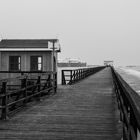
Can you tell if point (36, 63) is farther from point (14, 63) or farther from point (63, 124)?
point (63, 124)

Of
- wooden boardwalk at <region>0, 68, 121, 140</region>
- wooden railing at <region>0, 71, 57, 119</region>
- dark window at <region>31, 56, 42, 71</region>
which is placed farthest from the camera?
dark window at <region>31, 56, 42, 71</region>

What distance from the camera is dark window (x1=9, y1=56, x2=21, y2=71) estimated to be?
2094 centimetres

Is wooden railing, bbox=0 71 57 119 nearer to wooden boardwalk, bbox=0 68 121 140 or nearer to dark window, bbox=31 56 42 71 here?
wooden boardwalk, bbox=0 68 121 140

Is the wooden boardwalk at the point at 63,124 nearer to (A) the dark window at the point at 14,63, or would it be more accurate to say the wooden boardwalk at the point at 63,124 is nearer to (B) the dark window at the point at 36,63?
(B) the dark window at the point at 36,63

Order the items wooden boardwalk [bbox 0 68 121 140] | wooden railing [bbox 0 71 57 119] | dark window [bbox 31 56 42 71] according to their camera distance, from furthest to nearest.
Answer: dark window [bbox 31 56 42 71]
wooden railing [bbox 0 71 57 119]
wooden boardwalk [bbox 0 68 121 140]

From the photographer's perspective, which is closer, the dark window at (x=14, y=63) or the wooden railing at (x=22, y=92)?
the wooden railing at (x=22, y=92)

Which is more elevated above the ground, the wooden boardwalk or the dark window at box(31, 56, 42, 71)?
the dark window at box(31, 56, 42, 71)

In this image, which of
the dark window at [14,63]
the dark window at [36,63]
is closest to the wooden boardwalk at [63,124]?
the dark window at [36,63]

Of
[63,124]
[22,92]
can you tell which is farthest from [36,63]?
[63,124]

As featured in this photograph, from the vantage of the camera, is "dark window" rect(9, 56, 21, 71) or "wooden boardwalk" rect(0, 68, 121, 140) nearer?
"wooden boardwalk" rect(0, 68, 121, 140)

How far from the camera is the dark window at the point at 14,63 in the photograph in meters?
20.9

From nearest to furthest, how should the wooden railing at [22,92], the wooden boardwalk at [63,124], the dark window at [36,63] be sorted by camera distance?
the wooden boardwalk at [63,124] → the wooden railing at [22,92] → the dark window at [36,63]

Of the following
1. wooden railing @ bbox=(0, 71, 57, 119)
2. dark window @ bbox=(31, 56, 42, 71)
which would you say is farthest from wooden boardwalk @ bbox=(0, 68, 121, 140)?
dark window @ bbox=(31, 56, 42, 71)

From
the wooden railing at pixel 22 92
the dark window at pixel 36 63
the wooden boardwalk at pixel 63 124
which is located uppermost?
the dark window at pixel 36 63
